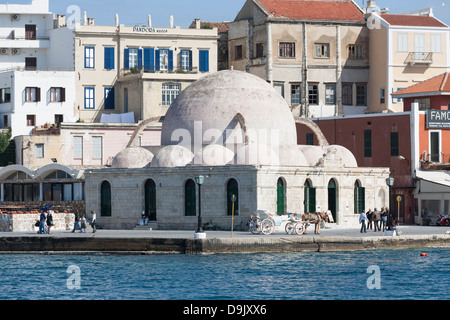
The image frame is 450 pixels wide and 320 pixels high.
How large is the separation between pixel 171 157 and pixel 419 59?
26.0 meters

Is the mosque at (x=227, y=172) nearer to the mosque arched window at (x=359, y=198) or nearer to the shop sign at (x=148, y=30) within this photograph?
the mosque arched window at (x=359, y=198)

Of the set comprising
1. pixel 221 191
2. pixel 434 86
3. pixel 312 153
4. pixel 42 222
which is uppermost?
pixel 434 86

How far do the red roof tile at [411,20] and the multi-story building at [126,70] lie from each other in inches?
504

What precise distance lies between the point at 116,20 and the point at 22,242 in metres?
30.6

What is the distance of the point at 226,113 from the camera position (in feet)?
164

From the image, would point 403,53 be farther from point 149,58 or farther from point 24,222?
point 24,222

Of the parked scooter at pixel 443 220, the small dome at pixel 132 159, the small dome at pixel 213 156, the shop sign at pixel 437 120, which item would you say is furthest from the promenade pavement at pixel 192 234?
the shop sign at pixel 437 120

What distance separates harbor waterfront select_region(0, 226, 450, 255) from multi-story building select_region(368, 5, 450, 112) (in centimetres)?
2605

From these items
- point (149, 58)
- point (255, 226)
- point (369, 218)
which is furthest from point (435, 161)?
point (149, 58)

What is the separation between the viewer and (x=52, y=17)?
7194 cm

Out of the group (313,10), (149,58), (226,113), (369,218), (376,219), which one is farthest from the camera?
(313,10)
